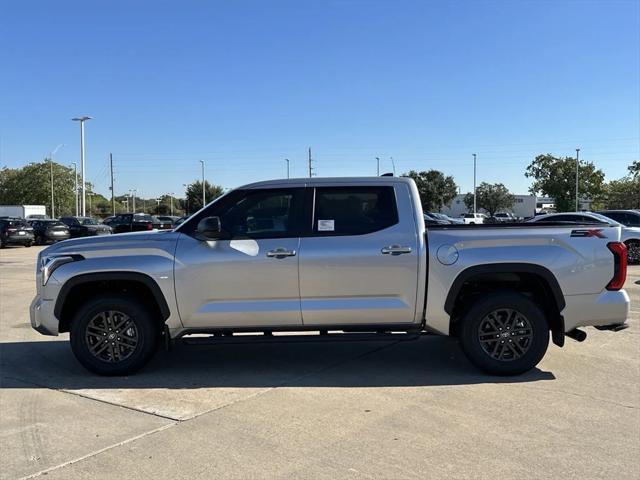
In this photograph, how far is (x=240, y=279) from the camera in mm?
5402

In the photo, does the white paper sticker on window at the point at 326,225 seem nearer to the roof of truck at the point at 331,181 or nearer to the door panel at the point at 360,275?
the door panel at the point at 360,275

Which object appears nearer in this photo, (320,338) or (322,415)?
(322,415)

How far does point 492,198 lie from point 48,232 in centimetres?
7573

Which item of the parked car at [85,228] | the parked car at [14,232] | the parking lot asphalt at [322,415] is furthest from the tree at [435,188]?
→ the parking lot asphalt at [322,415]

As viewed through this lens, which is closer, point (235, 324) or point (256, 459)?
point (256, 459)

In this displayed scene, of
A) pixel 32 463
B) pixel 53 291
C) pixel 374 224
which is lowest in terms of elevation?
pixel 32 463

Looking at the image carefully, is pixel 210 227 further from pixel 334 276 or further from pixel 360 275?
pixel 360 275

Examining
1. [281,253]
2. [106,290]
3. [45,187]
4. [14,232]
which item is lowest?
[14,232]

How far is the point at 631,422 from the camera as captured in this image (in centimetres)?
443

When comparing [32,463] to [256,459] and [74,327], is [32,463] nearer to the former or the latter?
[256,459]

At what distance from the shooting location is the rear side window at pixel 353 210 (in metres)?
5.51

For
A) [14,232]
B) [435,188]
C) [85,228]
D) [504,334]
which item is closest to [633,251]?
[504,334]

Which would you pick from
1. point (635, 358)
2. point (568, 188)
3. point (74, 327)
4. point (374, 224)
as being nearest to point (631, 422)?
point (635, 358)

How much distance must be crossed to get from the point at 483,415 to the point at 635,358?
9.17 feet
